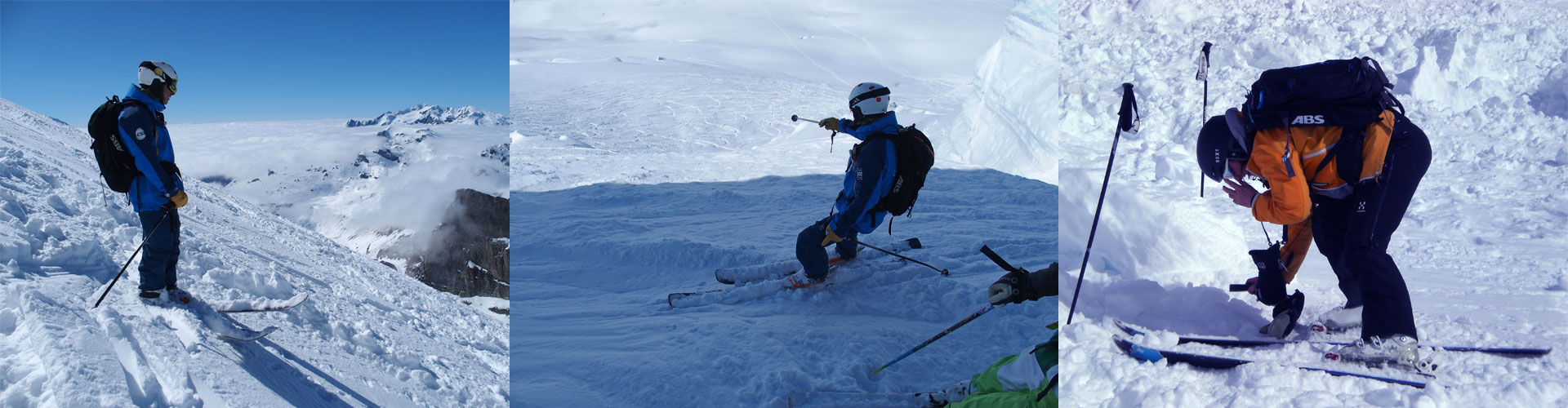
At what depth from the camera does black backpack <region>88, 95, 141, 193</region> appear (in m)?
4.09

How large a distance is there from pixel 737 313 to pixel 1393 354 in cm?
288

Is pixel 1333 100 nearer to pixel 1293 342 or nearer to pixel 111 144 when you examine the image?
pixel 1293 342

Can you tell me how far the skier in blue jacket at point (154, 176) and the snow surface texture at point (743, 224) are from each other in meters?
1.96

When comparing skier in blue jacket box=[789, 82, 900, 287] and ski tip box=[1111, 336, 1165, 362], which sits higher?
skier in blue jacket box=[789, 82, 900, 287]

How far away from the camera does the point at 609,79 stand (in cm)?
2219

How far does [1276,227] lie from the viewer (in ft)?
21.3

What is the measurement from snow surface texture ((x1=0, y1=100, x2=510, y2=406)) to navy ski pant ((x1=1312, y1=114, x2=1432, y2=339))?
4.66m

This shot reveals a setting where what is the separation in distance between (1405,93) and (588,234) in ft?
33.0

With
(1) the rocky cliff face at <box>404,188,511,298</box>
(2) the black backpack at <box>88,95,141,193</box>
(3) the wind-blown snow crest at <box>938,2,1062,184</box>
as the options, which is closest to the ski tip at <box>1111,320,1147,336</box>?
(2) the black backpack at <box>88,95,141,193</box>

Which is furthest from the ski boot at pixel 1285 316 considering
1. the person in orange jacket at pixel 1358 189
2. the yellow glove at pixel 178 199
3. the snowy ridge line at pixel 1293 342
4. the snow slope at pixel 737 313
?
the yellow glove at pixel 178 199

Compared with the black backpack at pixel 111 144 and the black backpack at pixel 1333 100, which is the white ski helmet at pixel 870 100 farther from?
the black backpack at pixel 111 144

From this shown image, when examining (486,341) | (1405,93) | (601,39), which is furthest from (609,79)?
(1405,93)

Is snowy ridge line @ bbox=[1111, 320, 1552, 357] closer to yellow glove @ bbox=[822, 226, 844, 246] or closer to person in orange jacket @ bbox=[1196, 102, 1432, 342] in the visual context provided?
person in orange jacket @ bbox=[1196, 102, 1432, 342]

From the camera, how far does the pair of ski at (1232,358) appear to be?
2701mm
